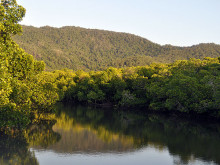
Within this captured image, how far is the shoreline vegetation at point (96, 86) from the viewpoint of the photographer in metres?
24.7

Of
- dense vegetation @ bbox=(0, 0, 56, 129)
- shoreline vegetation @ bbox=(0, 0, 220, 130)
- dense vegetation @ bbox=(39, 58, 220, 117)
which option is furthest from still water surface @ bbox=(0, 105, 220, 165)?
dense vegetation @ bbox=(39, 58, 220, 117)

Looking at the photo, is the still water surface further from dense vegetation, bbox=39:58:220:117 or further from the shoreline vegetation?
dense vegetation, bbox=39:58:220:117

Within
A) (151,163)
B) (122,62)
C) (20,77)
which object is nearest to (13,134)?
(20,77)

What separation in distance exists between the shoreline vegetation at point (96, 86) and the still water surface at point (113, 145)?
288 cm

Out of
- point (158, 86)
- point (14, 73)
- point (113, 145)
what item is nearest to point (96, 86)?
point (158, 86)

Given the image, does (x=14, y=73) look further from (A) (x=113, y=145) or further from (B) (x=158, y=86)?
(B) (x=158, y=86)

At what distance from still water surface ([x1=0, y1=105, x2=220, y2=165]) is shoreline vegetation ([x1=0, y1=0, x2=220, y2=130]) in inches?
114

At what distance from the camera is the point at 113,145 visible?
3073cm

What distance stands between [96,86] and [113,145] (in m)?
48.8

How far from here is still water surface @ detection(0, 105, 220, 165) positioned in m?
25.1

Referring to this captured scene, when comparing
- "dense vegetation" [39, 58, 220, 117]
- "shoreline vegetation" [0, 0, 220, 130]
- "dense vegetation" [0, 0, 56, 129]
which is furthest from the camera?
"dense vegetation" [39, 58, 220, 117]

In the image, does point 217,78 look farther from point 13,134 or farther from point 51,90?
point 13,134

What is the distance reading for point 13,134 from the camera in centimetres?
3362

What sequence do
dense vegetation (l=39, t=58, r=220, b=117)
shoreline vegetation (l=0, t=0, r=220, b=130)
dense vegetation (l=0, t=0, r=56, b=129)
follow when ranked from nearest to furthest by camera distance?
dense vegetation (l=0, t=0, r=56, b=129)
shoreline vegetation (l=0, t=0, r=220, b=130)
dense vegetation (l=39, t=58, r=220, b=117)
